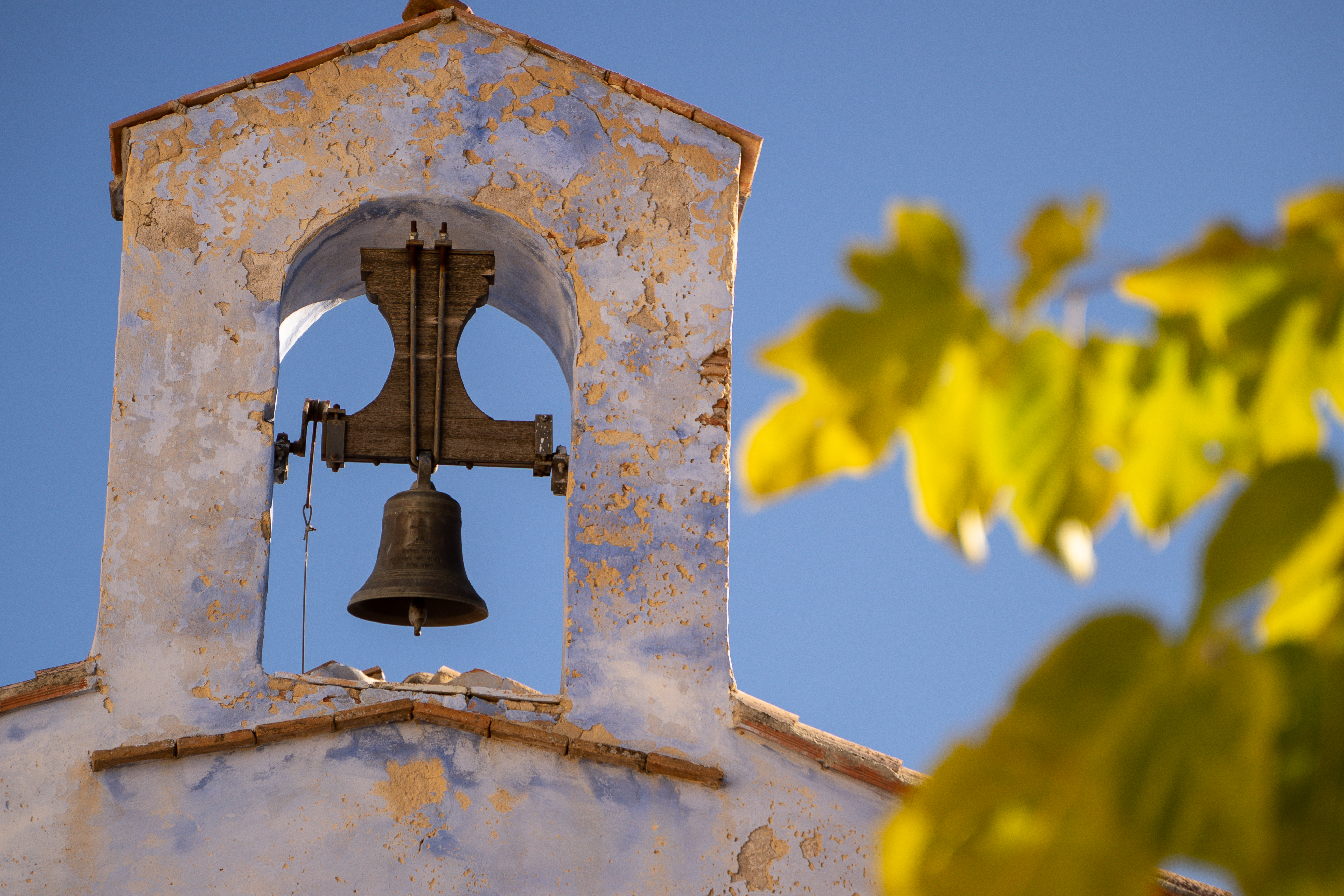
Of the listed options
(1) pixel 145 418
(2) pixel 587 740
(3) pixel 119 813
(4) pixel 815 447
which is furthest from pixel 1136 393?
(1) pixel 145 418

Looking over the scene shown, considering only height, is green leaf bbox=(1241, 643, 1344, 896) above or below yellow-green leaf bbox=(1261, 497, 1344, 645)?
below

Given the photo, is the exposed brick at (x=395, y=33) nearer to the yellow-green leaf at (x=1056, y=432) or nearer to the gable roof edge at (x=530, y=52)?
the gable roof edge at (x=530, y=52)

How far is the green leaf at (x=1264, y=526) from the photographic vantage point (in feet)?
1.96

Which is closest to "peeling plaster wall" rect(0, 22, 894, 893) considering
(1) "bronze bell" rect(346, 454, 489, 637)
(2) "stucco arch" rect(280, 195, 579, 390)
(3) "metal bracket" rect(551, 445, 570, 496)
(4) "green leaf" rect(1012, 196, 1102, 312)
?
(2) "stucco arch" rect(280, 195, 579, 390)

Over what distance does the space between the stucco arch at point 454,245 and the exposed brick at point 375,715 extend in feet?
3.34

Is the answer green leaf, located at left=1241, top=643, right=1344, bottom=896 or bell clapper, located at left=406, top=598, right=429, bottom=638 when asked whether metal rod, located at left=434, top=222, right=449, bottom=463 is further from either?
green leaf, located at left=1241, top=643, right=1344, bottom=896

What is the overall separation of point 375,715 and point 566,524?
72cm

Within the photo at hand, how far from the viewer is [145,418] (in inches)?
141

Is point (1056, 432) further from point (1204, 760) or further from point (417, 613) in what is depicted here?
point (417, 613)

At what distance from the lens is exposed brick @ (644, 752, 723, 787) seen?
336 cm

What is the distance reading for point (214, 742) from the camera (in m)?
3.27

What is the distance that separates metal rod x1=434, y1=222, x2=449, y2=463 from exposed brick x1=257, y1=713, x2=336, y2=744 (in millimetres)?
899

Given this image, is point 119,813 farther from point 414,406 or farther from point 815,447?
point 815,447

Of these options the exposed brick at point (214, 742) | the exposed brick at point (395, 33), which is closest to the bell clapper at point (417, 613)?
the exposed brick at point (214, 742)
